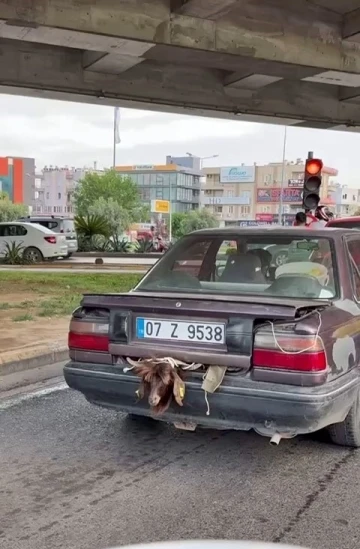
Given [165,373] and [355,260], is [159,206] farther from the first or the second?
[165,373]

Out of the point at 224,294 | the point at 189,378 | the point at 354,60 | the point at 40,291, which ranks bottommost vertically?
the point at 40,291

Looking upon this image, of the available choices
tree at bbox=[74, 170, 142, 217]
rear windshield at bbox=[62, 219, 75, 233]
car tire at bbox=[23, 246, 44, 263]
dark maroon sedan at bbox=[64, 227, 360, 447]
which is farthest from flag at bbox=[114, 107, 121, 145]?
dark maroon sedan at bbox=[64, 227, 360, 447]

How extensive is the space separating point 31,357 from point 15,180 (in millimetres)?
121931

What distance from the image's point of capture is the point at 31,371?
6688mm

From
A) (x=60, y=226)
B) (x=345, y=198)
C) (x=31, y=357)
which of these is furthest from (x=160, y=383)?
(x=345, y=198)

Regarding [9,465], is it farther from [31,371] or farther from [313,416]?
[31,371]

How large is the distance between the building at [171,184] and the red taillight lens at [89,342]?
11891cm

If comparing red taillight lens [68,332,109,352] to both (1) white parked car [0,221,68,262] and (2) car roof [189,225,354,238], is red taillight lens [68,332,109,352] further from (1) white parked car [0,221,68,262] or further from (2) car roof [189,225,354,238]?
(1) white parked car [0,221,68,262]

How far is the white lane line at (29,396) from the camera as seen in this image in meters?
5.47

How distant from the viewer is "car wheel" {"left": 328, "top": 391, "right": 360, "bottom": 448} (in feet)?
13.9

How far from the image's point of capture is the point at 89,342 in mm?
4211

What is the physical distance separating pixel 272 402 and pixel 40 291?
9.70m

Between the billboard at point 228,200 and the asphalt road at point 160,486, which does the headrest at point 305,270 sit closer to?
the asphalt road at point 160,486

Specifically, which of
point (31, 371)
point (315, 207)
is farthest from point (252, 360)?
point (315, 207)
